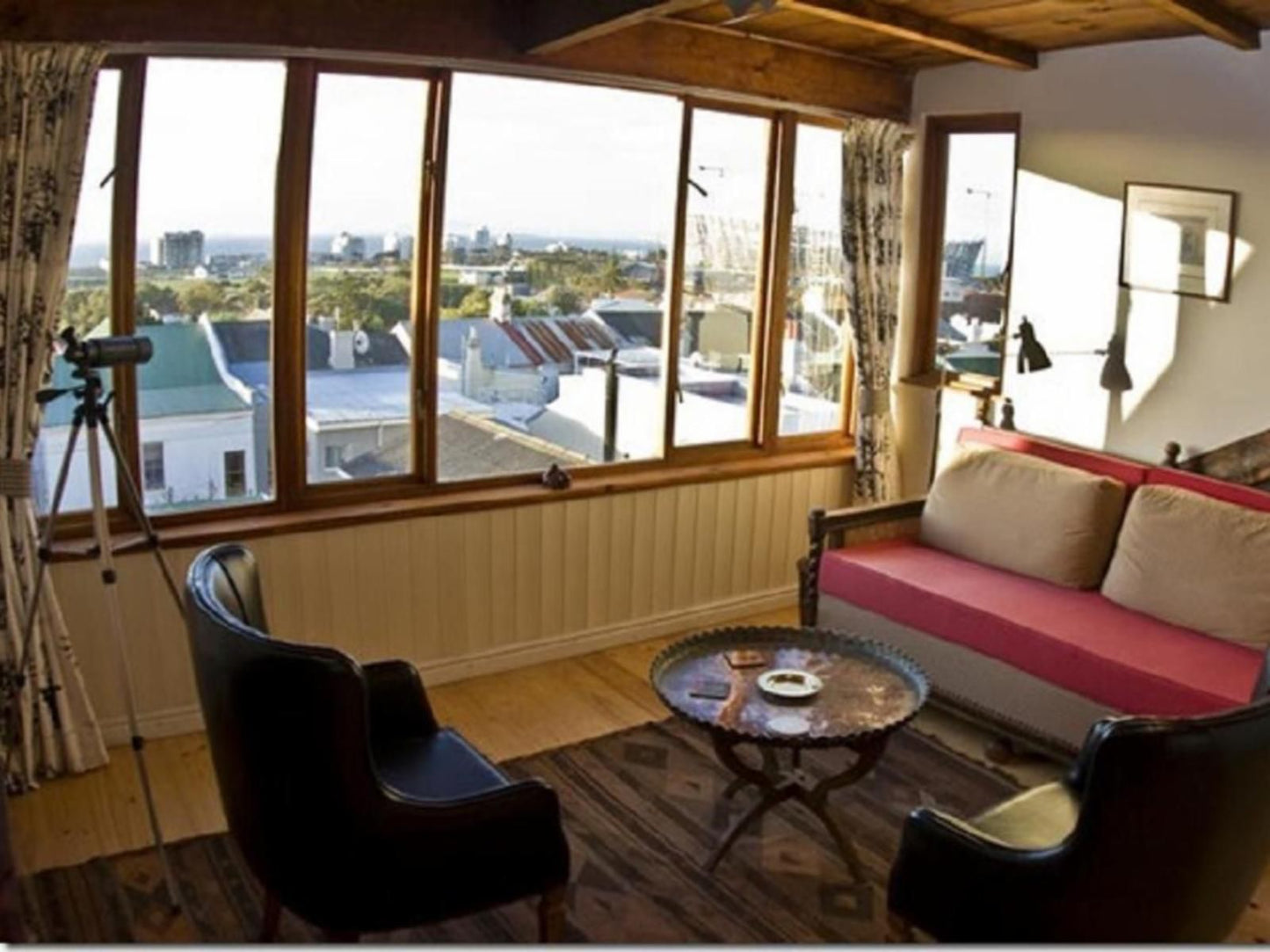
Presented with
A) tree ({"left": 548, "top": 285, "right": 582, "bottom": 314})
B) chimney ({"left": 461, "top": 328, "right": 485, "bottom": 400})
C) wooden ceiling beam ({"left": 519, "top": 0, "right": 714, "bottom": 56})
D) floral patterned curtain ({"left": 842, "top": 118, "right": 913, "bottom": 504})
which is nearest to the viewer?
wooden ceiling beam ({"left": 519, "top": 0, "right": 714, "bottom": 56})

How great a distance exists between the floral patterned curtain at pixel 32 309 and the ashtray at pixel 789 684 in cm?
201

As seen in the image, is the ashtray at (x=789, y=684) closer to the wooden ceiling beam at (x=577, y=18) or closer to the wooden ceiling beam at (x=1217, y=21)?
the wooden ceiling beam at (x=577, y=18)

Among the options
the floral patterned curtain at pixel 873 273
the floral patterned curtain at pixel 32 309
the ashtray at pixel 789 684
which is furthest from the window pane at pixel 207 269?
the floral patterned curtain at pixel 873 273

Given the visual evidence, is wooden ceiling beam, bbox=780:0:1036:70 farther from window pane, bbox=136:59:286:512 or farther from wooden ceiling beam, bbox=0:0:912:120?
window pane, bbox=136:59:286:512

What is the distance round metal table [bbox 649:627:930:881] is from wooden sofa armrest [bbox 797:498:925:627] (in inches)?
35.4

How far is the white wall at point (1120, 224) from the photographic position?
390 cm

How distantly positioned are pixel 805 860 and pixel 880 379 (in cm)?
247

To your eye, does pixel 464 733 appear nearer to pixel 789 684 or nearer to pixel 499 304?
pixel 789 684

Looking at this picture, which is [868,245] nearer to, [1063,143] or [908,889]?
[1063,143]

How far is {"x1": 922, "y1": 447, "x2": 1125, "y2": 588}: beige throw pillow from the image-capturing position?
3977mm

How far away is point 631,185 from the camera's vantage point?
4.44 metres

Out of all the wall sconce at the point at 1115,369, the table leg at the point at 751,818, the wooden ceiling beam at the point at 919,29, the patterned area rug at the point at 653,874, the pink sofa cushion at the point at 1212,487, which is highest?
the wooden ceiling beam at the point at 919,29

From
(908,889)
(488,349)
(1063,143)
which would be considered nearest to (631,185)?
(488,349)

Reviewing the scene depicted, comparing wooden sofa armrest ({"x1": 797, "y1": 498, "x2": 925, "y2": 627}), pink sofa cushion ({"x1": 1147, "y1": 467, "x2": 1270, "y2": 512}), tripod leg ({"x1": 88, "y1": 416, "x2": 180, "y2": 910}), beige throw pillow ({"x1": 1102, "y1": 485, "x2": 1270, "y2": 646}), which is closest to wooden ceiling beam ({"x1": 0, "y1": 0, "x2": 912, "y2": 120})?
tripod leg ({"x1": 88, "y1": 416, "x2": 180, "y2": 910})
